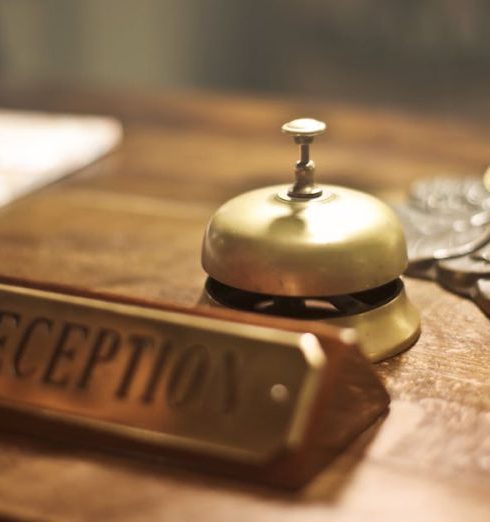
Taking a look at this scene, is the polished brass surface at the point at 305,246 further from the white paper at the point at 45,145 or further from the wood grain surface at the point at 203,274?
the white paper at the point at 45,145

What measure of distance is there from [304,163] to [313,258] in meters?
0.09

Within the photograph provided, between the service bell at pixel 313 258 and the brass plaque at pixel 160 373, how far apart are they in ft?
0.31

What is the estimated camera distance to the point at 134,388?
20.1 inches

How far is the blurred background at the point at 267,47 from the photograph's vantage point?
220cm

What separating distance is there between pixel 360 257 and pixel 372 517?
0.63 ft

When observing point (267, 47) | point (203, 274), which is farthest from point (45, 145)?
point (267, 47)

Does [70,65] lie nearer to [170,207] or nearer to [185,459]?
[170,207]

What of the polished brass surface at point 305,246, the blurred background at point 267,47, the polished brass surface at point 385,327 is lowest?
the blurred background at point 267,47

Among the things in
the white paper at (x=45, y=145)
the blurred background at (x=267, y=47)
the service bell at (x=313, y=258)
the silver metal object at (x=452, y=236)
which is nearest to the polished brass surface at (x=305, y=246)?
the service bell at (x=313, y=258)

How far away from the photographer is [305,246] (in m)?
0.58

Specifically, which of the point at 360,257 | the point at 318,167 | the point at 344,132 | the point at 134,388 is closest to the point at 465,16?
the point at 344,132

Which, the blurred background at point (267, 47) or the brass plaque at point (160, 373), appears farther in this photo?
the blurred background at point (267, 47)

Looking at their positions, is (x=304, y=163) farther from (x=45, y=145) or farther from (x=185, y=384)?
(x=45, y=145)

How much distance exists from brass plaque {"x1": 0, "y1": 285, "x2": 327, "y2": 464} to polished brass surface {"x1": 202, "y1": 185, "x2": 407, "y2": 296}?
9 cm
